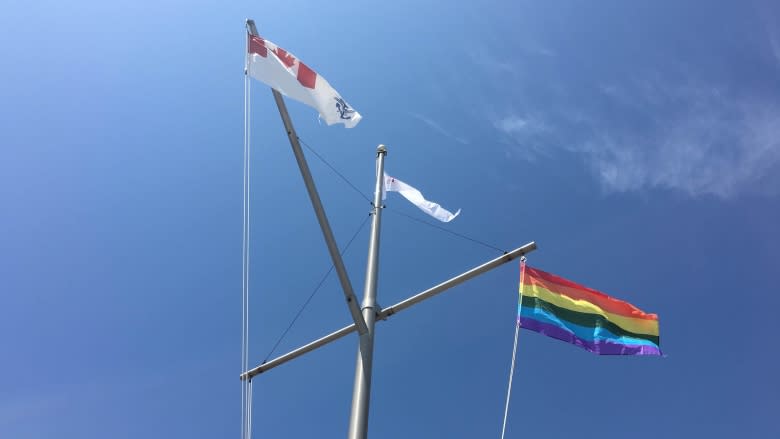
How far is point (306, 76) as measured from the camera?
28.6 feet

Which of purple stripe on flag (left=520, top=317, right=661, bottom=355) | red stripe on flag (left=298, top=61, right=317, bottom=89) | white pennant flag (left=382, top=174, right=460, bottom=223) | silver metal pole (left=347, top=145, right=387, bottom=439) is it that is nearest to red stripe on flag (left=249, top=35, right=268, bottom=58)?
red stripe on flag (left=298, top=61, right=317, bottom=89)

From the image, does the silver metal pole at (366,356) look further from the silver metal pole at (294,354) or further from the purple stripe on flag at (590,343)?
the purple stripe on flag at (590,343)

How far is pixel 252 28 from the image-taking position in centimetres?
839

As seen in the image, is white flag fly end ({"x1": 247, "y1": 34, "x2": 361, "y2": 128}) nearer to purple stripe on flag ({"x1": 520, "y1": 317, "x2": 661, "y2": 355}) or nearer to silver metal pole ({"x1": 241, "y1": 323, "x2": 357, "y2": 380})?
silver metal pole ({"x1": 241, "y1": 323, "x2": 357, "y2": 380})

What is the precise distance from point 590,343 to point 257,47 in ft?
27.3

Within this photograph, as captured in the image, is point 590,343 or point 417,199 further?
point 417,199

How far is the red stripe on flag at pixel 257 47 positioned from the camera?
8.22 m

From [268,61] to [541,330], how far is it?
6.99m

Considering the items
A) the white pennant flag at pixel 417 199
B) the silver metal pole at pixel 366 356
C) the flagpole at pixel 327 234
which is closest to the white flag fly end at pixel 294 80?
the flagpole at pixel 327 234

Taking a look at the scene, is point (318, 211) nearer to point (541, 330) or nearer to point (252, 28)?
point (252, 28)

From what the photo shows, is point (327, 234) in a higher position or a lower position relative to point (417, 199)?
lower

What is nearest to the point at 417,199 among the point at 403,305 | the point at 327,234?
the point at 403,305

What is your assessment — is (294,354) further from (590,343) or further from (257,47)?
(590,343)

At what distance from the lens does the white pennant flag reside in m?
13.5
